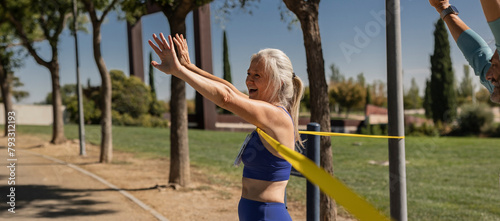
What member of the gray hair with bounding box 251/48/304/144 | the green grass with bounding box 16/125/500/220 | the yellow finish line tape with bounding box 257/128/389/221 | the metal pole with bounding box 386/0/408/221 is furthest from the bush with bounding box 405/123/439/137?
the yellow finish line tape with bounding box 257/128/389/221

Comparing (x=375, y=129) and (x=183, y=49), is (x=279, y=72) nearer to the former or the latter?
(x=183, y=49)

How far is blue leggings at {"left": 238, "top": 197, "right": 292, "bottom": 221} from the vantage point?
8.00 ft

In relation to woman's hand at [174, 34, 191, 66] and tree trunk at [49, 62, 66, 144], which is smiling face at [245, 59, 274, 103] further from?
tree trunk at [49, 62, 66, 144]

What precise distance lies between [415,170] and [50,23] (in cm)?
1576

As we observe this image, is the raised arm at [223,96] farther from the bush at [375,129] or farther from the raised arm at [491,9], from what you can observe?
the bush at [375,129]

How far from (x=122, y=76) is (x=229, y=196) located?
2740cm

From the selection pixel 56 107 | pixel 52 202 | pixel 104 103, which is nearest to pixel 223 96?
pixel 52 202

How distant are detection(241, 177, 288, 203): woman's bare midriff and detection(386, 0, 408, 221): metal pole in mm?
1916

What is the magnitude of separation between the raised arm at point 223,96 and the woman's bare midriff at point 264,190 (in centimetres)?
31

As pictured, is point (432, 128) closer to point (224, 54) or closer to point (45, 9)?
point (224, 54)

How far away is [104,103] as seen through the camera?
13633mm

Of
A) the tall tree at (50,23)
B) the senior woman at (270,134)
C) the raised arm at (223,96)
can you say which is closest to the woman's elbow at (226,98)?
the raised arm at (223,96)

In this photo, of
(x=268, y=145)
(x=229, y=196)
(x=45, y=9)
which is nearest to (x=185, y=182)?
(x=229, y=196)

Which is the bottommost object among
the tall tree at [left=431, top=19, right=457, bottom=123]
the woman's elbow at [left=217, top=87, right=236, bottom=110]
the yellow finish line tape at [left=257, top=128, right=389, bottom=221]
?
the yellow finish line tape at [left=257, top=128, right=389, bottom=221]
